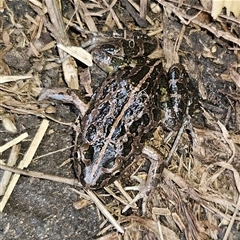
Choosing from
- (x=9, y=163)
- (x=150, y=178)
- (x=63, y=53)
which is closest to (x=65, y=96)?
(x=63, y=53)

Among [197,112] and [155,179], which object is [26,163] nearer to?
[155,179]

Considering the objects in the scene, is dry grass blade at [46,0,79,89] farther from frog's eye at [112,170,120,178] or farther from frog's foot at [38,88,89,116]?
frog's eye at [112,170,120,178]

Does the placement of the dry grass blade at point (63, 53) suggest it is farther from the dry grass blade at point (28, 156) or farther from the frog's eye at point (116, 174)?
the frog's eye at point (116, 174)

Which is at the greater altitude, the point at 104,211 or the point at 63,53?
the point at 63,53

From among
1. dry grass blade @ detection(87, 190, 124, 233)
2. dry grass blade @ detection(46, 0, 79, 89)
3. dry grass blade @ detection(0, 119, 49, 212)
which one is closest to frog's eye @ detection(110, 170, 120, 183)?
dry grass blade @ detection(87, 190, 124, 233)

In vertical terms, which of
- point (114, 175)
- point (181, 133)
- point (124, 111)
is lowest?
point (114, 175)

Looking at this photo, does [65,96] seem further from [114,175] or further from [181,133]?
[181,133]

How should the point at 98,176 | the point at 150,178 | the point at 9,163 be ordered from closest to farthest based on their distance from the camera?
the point at 98,176, the point at 9,163, the point at 150,178
